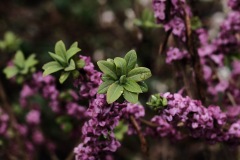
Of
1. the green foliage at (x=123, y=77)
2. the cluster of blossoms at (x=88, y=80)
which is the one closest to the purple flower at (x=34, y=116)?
the cluster of blossoms at (x=88, y=80)

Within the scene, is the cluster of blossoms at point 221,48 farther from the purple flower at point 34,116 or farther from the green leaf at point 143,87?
the purple flower at point 34,116

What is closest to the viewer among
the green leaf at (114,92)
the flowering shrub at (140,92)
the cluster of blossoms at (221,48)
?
the green leaf at (114,92)

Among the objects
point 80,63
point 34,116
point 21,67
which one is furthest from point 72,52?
point 34,116

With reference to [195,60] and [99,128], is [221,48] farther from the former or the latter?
[99,128]

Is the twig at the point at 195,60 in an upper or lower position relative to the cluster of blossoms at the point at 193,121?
upper

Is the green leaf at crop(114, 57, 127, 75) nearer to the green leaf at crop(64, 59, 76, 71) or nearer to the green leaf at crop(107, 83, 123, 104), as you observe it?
the green leaf at crop(107, 83, 123, 104)
